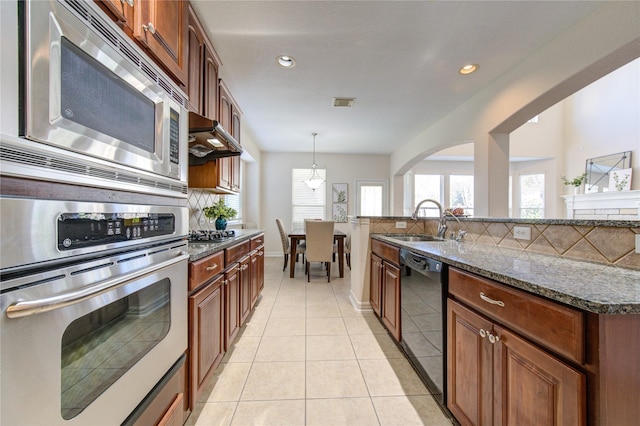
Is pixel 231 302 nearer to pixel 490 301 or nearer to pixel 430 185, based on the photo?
pixel 490 301

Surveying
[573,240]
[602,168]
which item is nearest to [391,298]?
[573,240]

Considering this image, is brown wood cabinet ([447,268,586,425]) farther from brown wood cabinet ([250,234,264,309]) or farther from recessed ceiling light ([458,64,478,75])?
recessed ceiling light ([458,64,478,75])

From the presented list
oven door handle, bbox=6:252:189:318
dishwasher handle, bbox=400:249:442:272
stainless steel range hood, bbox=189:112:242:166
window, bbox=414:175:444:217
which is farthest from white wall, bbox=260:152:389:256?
oven door handle, bbox=6:252:189:318

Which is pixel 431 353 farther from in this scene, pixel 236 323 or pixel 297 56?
pixel 297 56

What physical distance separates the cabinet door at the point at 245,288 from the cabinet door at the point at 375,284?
131 centimetres

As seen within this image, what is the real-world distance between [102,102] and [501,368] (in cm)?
171

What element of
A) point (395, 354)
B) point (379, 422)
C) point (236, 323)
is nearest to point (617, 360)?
point (379, 422)

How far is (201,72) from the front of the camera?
1996mm

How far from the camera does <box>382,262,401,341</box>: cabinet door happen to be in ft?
6.49

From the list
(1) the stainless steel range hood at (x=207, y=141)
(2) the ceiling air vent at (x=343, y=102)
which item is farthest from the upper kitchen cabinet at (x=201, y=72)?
(2) the ceiling air vent at (x=343, y=102)

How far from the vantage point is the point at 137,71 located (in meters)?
0.89

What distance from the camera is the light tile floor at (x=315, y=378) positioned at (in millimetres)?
1369

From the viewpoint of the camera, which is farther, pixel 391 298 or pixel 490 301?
pixel 391 298

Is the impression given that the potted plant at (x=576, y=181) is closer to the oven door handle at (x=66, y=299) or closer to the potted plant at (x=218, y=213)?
the potted plant at (x=218, y=213)
